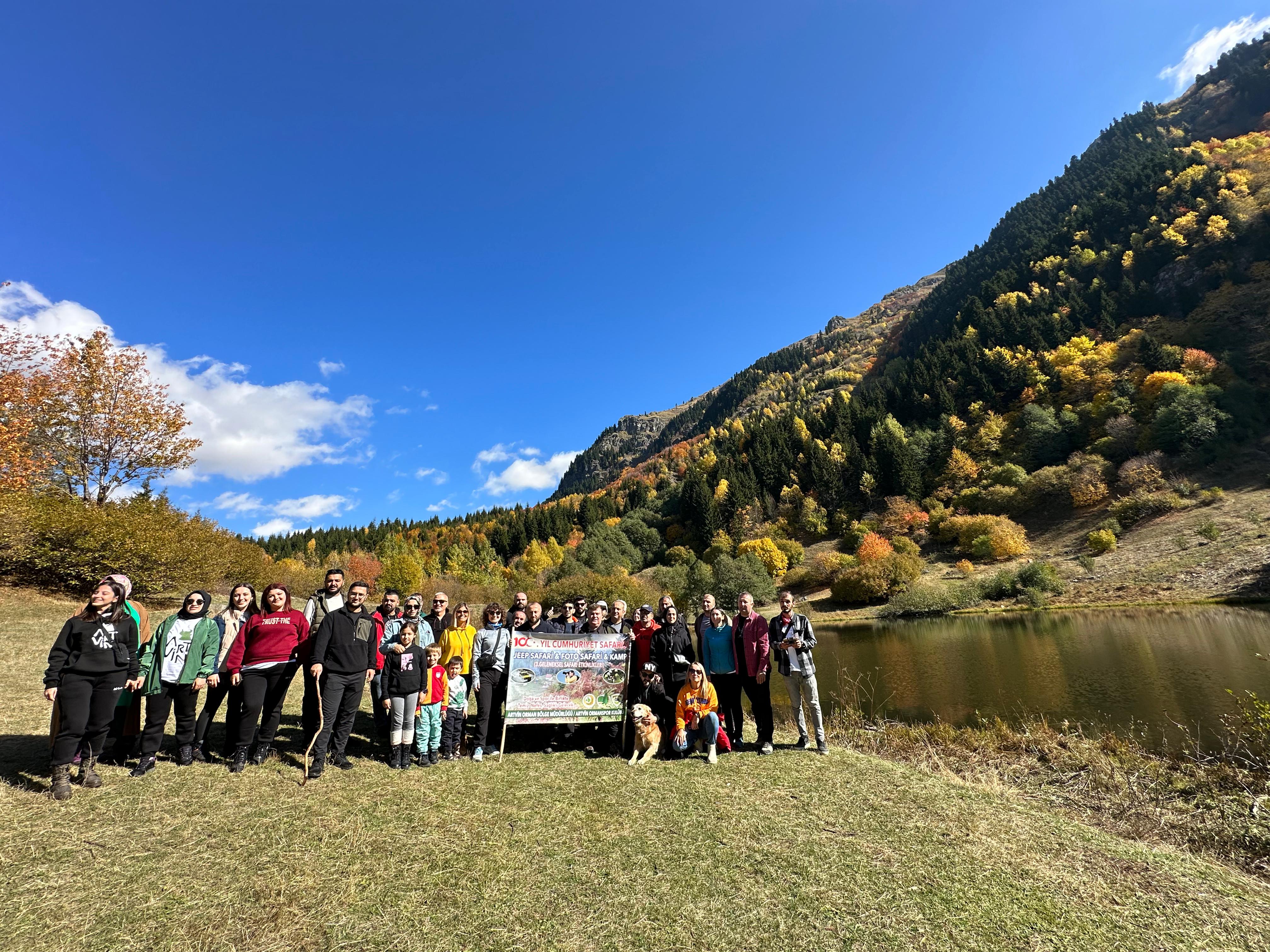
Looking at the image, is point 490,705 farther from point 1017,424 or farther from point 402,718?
point 1017,424

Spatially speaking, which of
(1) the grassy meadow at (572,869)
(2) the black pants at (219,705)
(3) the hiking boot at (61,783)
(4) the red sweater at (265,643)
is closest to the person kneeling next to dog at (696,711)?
(1) the grassy meadow at (572,869)

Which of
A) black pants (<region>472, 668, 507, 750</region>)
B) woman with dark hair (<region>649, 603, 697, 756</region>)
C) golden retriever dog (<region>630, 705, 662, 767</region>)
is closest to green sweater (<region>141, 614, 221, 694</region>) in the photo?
black pants (<region>472, 668, 507, 750</region>)

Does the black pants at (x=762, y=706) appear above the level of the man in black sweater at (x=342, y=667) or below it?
below

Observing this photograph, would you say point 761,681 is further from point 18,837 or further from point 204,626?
point 18,837

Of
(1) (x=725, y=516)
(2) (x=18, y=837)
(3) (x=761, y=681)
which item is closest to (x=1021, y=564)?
(1) (x=725, y=516)

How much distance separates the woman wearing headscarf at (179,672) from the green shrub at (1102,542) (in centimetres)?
6111

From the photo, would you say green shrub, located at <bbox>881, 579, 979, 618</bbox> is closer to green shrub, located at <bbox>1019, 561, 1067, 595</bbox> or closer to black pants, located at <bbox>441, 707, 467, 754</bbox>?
green shrub, located at <bbox>1019, 561, 1067, 595</bbox>

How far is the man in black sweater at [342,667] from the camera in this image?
6348mm

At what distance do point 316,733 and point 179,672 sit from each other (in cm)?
174

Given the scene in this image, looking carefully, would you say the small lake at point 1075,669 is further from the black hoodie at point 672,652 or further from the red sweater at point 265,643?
the red sweater at point 265,643

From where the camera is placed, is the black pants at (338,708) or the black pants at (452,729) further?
the black pants at (452,729)

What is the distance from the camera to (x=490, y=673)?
7.75m

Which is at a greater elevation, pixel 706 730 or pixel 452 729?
pixel 452 729

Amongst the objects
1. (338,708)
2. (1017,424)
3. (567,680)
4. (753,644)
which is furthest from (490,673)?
(1017,424)
